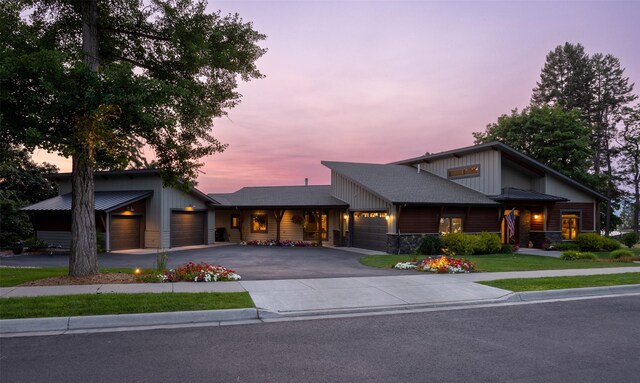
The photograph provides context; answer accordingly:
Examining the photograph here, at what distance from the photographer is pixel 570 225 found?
28.6 meters

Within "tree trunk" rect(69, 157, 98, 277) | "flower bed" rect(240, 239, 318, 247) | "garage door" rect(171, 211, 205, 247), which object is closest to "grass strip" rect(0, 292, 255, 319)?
"tree trunk" rect(69, 157, 98, 277)

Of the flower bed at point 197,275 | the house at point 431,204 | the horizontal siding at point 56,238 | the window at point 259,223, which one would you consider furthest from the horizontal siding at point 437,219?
the horizontal siding at point 56,238

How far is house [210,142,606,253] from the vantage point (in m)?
24.3

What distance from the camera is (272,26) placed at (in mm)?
17688

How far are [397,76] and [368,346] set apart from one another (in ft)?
77.0

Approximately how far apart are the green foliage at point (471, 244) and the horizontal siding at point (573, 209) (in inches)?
258

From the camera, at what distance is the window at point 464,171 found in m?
27.8

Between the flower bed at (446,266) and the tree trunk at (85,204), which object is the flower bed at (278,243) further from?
the tree trunk at (85,204)

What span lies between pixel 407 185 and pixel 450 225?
3815 millimetres

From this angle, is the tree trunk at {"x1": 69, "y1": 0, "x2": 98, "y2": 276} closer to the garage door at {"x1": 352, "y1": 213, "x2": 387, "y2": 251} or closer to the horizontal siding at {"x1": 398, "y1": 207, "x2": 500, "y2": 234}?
the horizontal siding at {"x1": 398, "y1": 207, "x2": 500, "y2": 234}

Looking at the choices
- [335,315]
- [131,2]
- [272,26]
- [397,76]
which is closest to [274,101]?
[397,76]

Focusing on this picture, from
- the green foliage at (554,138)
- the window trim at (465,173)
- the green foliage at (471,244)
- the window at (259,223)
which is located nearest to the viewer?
the green foliage at (471,244)

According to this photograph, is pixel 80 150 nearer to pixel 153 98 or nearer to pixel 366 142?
pixel 153 98

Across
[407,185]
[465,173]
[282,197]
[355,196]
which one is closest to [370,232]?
[355,196]
